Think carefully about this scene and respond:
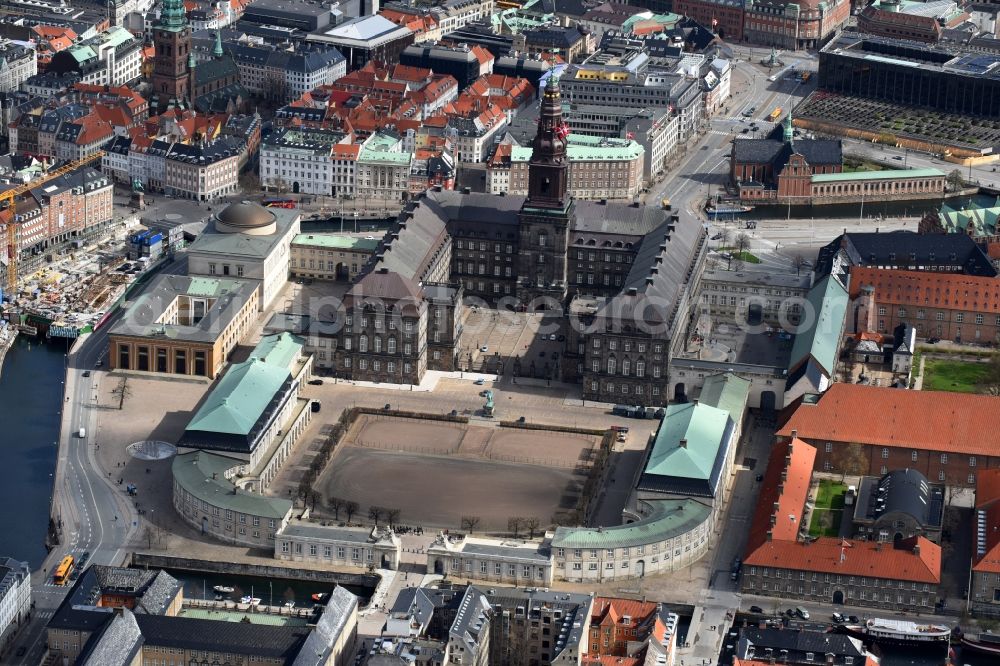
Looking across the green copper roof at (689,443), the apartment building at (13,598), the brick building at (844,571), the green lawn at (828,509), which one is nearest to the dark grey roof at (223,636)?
the apartment building at (13,598)

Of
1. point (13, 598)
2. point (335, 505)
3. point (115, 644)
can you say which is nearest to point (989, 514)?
point (335, 505)

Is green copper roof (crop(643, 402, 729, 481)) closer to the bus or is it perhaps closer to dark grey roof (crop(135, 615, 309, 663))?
dark grey roof (crop(135, 615, 309, 663))

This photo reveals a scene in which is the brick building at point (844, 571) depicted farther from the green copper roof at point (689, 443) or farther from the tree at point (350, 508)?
the tree at point (350, 508)

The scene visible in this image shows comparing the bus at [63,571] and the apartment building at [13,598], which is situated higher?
the apartment building at [13,598]

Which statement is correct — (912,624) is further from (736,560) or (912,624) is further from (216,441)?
(216,441)

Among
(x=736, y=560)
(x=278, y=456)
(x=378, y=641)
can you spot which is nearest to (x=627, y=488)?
(x=736, y=560)
